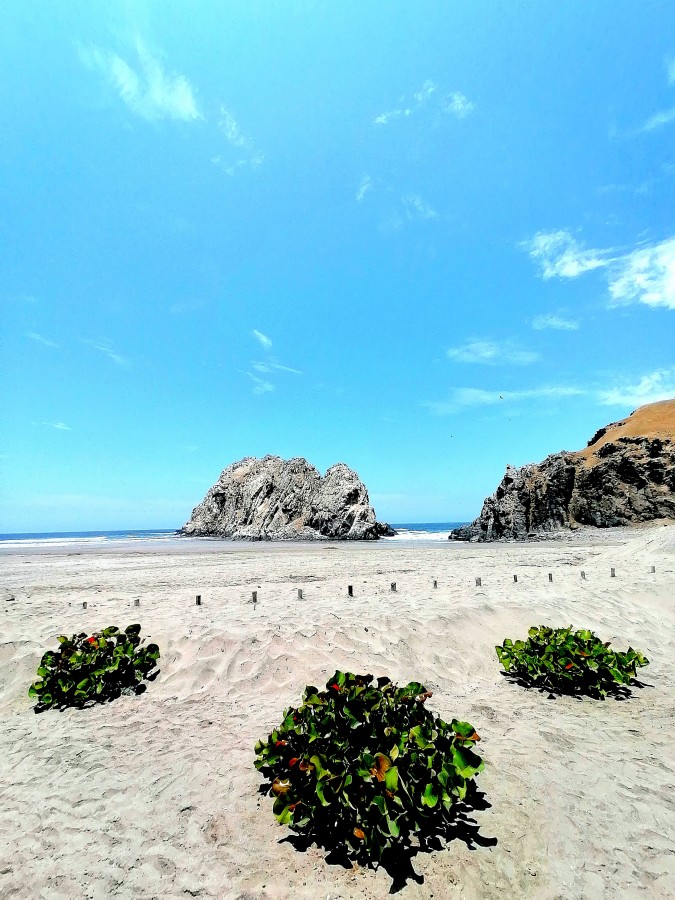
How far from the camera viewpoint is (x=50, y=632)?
30.4 ft

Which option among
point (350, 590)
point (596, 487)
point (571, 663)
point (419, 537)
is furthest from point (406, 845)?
point (419, 537)

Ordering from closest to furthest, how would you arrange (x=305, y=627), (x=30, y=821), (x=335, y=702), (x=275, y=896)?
1. (x=275, y=896)
2. (x=30, y=821)
3. (x=335, y=702)
4. (x=305, y=627)

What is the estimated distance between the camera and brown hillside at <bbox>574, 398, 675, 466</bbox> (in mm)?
64062

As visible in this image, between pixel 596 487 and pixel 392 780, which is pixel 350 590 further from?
pixel 596 487

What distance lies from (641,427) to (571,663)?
78.3 metres

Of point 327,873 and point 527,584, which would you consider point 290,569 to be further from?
point 327,873

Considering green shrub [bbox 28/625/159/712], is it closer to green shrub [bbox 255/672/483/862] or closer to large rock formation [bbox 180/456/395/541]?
green shrub [bbox 255/672/483/862]

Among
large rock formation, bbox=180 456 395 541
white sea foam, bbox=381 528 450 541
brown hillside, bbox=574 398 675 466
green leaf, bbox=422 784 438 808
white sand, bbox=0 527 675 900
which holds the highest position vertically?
brown hillside, bbox=574 398 675 466

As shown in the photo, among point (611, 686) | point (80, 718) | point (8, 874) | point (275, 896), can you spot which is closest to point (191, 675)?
point (80, 718)

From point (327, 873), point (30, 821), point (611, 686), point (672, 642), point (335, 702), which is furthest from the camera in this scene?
point (672, 642)

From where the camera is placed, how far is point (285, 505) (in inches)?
3720

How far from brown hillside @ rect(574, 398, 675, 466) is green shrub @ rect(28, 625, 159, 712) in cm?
7059

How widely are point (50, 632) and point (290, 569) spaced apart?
14.0 meters

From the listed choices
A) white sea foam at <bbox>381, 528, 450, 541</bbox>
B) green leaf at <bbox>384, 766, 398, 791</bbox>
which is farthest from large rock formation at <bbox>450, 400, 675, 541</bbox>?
green leaf at <bbox>384, 766, 398, 791</bbox>
